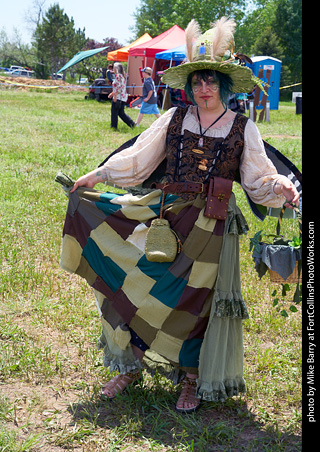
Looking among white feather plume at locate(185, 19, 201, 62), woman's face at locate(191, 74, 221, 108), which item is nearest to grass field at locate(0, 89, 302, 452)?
woman's face at locate(191, 74, 221, 108)

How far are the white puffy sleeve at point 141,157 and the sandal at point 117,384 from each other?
1.21 metres

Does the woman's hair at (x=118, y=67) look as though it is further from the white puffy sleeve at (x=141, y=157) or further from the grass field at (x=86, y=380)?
the white puffy sleeve at (x=141, y=157)

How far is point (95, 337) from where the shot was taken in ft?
13.7

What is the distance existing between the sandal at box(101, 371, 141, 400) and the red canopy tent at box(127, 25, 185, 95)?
22.6 m

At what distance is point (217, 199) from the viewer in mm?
3164

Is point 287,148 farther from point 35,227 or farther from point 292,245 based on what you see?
point 292,245

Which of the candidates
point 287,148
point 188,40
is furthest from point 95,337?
point 287,148

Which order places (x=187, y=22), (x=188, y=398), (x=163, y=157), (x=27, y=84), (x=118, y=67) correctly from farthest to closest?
1. (x=187, y=22)
2. (x=27, y=84)
3. (x=118, y=67)
4. (x=163, y=157)
5. (x=188, y=398)

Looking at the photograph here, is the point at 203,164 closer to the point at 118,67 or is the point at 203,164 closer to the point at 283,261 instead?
the point at 283,261

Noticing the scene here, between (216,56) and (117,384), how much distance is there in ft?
6.74

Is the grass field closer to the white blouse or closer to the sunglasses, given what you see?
the white blouse

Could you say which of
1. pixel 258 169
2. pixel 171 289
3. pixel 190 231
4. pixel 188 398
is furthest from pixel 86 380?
pixel 258 169

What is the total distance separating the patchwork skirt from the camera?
10.3ft

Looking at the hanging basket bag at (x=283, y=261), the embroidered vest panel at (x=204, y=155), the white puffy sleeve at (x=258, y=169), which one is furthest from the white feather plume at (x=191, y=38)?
the hanging basket bag at (x=283, y=261)
